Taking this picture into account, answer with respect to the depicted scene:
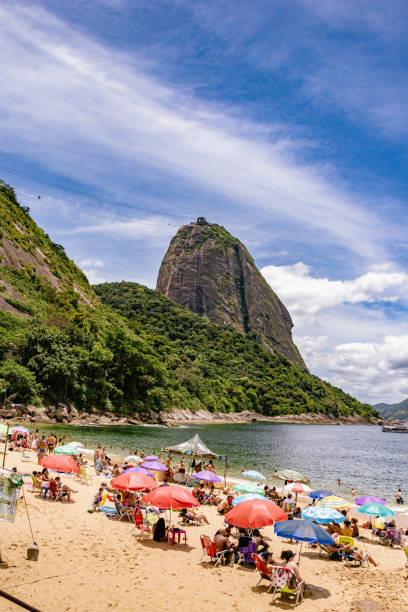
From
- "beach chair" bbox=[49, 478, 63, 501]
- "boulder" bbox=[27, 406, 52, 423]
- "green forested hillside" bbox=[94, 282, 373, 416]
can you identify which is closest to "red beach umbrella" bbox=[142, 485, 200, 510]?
"beach chair" bbox=[49, 478, 63, 501]

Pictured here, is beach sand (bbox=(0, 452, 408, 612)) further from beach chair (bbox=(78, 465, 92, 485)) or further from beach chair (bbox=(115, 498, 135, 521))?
beach chair (bbox=(78, 465, 92, 485))

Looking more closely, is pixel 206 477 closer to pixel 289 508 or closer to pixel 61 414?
pixel 289 508

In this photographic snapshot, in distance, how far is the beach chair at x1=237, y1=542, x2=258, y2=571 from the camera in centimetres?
1231

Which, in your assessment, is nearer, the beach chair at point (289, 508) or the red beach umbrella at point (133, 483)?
the red beach umbrella at point (133, 483)

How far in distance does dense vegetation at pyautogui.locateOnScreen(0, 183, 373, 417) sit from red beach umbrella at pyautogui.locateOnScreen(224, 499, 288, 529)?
148 feet

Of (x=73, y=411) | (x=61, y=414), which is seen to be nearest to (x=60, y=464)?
(x=61, y=414)

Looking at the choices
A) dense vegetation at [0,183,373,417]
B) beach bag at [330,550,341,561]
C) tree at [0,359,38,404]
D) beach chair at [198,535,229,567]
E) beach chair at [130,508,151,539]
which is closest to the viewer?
beach chair at [198,535,229,567]

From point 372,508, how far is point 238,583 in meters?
8.45

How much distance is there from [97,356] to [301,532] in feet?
206

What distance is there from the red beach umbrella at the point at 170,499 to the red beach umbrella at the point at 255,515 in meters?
1.40

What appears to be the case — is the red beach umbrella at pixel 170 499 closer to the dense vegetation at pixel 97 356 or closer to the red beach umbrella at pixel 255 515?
the red beach umbrella at pixel 255 515

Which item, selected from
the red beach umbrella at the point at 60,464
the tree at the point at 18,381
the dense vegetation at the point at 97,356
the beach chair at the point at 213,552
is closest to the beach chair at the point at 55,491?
the red beach umbrella at the point at 60,464

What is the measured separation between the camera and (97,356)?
2793 inches

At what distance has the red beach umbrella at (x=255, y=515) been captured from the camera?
457 inches
